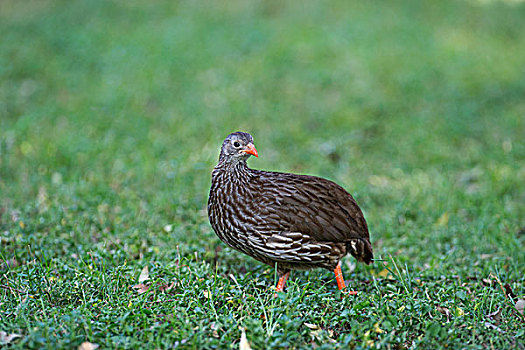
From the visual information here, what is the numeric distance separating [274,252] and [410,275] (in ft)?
4.61

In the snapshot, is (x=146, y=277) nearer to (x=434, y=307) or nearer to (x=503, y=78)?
(x=434, y=307)

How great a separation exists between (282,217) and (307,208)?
0.84ft

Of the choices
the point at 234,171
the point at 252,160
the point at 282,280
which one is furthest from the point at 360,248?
the point at 252,160

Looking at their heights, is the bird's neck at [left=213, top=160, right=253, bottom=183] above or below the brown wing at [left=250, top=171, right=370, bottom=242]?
above

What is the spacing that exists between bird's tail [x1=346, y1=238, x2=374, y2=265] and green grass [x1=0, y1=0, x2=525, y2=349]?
11.7 inches

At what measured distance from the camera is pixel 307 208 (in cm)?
440

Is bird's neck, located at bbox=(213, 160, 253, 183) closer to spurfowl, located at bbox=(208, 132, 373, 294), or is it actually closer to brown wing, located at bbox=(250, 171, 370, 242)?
spurfowl, located at bbox=(208, 132, 373, 294)

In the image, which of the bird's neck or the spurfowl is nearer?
the spurfowl

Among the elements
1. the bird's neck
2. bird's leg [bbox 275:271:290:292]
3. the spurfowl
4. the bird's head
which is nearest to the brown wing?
the spurfowl

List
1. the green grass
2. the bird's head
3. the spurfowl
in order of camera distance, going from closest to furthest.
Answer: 1. the green grass
2. the spurfowl
3. the bird's head

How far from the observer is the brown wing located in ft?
14.0

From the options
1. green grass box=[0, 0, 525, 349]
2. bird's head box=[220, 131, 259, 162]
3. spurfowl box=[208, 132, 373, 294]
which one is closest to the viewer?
green grass box=[0, 0, 525, 349]

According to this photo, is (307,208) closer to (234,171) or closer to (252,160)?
(234,171)

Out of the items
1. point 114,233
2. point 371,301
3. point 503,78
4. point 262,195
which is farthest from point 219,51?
point 371,301
